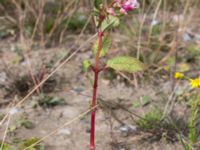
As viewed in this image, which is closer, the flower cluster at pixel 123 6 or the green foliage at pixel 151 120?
the flower cluster at pixel 123 6

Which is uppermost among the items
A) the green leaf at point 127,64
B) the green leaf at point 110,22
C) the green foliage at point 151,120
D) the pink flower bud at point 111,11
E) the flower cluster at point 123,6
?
the flower cluster at point 123,6

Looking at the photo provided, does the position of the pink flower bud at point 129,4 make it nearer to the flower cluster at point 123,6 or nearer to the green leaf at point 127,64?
the flower cluster at point 123,6

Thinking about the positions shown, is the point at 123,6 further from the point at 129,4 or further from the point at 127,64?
the point at 127,64

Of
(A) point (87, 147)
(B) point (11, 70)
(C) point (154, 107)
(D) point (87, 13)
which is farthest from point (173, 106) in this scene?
(D) point (87, 13)

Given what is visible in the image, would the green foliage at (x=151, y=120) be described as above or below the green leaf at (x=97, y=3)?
below

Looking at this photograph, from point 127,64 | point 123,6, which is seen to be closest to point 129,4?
point 123,6

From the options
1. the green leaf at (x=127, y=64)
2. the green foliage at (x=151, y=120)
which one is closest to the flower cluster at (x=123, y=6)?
the green leaf at (x=127, y=64)
